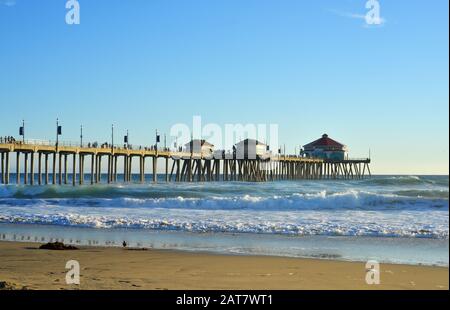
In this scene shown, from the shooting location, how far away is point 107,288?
27.1ft

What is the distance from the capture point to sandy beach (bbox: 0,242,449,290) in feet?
28.6

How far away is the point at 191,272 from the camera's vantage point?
32.8 feet

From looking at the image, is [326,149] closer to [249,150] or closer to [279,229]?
[249,150]

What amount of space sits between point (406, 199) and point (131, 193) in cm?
1755

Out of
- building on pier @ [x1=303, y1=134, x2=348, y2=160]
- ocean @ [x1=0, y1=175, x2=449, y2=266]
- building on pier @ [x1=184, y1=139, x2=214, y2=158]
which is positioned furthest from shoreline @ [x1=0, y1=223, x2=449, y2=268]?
building on pier @ [x1=303, y1=134, x2=348, y2=160]

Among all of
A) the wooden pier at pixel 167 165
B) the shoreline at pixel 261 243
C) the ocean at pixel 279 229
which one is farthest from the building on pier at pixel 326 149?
the shoreline at pixel 261 243

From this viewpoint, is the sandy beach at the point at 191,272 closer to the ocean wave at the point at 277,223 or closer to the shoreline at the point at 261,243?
the shoreline at the point at 261,243

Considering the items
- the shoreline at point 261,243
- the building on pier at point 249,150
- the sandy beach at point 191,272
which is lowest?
the shoreline at point 261,243

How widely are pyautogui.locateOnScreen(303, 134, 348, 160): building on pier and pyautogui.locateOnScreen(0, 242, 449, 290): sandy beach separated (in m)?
70.2

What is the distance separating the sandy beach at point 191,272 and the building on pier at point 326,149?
70228mm

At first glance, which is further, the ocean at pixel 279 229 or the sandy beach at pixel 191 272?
the ocean at pixel 279 229

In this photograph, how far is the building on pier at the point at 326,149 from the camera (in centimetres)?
8131
